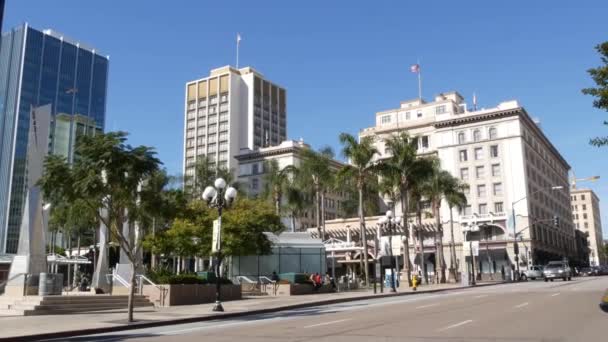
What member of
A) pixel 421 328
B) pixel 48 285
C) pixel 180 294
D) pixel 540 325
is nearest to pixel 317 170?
pixel 180 294

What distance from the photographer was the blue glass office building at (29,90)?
15000 cm

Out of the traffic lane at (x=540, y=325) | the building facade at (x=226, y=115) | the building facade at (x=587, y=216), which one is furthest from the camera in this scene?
the building facade at (x=587, y=216)

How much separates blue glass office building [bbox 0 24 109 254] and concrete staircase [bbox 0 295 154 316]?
130m

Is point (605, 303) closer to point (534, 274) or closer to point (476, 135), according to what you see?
point (534, 274)

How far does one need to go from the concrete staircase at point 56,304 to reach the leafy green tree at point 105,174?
6.02 meters

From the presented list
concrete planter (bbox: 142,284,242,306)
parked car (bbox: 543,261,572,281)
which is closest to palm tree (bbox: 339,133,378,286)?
parked car (bbox: 543,261,572,281)

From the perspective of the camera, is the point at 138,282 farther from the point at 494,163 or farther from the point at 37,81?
the point at 37,81

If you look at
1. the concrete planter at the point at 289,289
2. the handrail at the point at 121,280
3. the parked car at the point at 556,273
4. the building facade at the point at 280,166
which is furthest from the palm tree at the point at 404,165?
the building facade at the point at 280,166

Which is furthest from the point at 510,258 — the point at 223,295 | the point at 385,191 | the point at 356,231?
the point at 223,295

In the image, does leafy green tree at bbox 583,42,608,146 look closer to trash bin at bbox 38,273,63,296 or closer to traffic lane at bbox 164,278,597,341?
traffic lane at bbox 164,278,597,341

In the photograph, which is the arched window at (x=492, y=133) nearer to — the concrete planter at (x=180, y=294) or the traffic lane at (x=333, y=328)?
the concrete planter at (x=180, y=294)

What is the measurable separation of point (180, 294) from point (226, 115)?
12014 cm

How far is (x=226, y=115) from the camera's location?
147 metres

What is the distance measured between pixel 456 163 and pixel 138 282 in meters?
73.3
